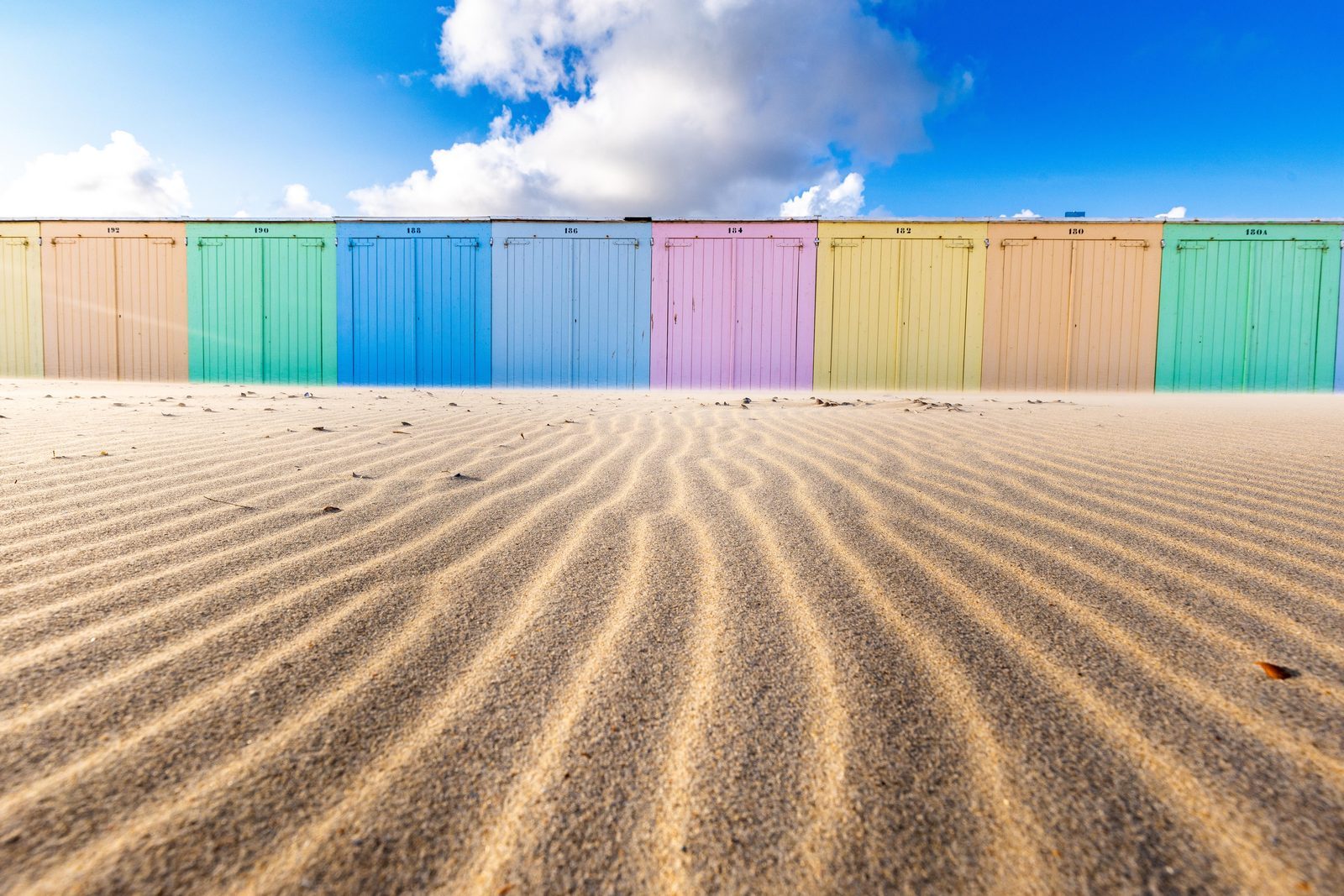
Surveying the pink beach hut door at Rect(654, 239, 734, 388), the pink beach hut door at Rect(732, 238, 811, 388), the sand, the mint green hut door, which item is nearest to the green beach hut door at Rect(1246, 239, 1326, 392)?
the pink beach hut door at Rect(732, 238, 811, 388)

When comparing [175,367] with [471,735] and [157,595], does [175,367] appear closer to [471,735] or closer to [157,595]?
[157,595]

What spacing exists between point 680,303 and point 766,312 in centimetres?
137

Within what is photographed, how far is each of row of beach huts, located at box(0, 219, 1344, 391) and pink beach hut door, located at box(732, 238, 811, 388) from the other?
0.03 m

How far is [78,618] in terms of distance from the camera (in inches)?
47.7

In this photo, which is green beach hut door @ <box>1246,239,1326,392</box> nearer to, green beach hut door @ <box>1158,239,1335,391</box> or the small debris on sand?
green beach hut door @ <box>1158,239,1335,391</box>

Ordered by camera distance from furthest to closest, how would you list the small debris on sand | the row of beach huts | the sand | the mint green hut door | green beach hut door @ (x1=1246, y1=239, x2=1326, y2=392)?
the mint green hut door → the row of beach huts → green beach hut door @ (x1=1246, y1=239, x2=1326, y2=392) → the small debris on sand → the sand

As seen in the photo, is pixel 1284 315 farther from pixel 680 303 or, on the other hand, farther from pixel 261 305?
pixel 261 305

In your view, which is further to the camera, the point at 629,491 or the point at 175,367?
the point at 175,367

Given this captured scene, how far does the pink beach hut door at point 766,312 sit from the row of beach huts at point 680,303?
0.10 feet

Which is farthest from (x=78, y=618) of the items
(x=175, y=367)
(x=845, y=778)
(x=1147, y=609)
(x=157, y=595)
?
(x=175, y=367)

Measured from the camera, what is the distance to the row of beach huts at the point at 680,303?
1002cm

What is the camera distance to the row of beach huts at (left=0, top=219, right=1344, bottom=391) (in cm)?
1002

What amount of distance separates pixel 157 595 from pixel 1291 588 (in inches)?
93.2

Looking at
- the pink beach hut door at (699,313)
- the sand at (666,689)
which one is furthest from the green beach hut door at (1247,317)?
the sand at (666,689)
